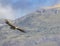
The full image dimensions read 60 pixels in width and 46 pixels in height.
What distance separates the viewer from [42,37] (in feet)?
7.48

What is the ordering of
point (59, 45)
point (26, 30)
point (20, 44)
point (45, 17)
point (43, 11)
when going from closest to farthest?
point (59, 45) < point (20, 44) < point (26, 30) < point (45, 17) < point (43, 11)

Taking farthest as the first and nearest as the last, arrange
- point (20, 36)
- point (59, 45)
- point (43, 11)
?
point (43, 11) → point (20, 36) → point (59, 45)

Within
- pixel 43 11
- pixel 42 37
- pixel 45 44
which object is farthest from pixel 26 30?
pixel 43 11

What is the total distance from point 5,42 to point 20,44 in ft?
0.63

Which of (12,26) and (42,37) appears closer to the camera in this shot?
(42,37)

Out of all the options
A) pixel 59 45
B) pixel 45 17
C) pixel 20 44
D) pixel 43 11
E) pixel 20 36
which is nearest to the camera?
pixel 59 45

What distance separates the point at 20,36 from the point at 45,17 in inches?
41.1

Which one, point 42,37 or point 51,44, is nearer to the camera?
point 51,44

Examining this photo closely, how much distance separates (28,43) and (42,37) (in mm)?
190

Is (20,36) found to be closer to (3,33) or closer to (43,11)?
(3,33)

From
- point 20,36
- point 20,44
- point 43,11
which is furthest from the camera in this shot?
point 43,11

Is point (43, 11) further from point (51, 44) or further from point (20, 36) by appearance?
point (51, 44)

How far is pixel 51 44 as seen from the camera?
81.7 inches

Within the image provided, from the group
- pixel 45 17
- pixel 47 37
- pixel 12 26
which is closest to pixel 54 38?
pixel 47 37
